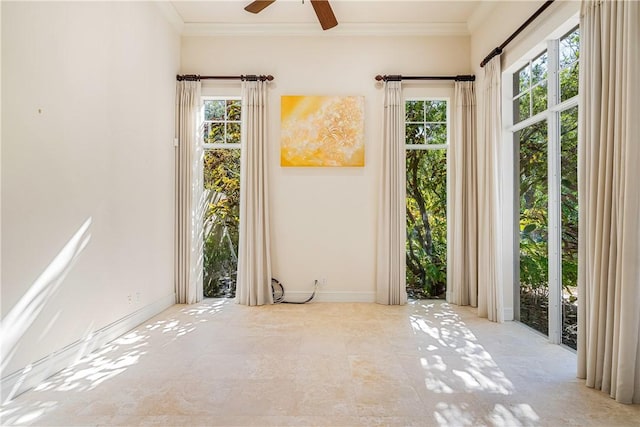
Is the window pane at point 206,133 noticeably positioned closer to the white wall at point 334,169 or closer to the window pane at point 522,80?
the white wall at point 334,169

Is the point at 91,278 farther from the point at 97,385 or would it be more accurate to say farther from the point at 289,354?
the point at 289,354

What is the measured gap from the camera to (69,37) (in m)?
2.50

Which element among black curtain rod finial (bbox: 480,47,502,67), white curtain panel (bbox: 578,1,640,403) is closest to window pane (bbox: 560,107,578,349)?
white curtain panel (bbox: 578,1,640,403)

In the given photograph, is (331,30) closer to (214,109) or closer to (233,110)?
(233,110)

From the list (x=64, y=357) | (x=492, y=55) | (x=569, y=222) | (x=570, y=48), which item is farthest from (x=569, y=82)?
(x=64, y=357)

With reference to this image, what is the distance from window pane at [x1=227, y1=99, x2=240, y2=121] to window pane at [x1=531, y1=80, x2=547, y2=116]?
3.50 meters

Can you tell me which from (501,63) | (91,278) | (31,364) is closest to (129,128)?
(91,278)

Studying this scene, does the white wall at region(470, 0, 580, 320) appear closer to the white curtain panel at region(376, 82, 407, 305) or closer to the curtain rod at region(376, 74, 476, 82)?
the curtain rod at region(376, 74, 476, 82)

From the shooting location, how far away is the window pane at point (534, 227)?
3199 millimetres

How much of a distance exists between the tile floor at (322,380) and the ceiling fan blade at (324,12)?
10.1 feet

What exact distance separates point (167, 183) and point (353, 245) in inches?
98.1

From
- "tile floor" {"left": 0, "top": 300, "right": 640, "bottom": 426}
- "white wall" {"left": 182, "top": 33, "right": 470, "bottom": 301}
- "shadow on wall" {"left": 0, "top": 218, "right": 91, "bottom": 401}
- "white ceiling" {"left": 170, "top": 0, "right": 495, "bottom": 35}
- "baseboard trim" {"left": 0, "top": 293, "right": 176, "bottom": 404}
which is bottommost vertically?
"tile floor" {"left": 0, "top": 300, "right": 640, "bottom": 426}

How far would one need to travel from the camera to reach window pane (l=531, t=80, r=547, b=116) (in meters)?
3.15

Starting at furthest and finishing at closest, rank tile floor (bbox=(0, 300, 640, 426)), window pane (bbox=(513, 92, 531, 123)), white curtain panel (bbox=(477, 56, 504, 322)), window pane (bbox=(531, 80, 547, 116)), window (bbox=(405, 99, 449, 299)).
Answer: window (bbox=(405, 99, 449, 299))
white curtain panel (bbox=(477, 56, 504, 322))
window pane (bbox=(513, 92, 531, 123))
window pane (bbox=(531, 80, 547, 116))
tile floor (bbox=(0, 300, 640, 426))
